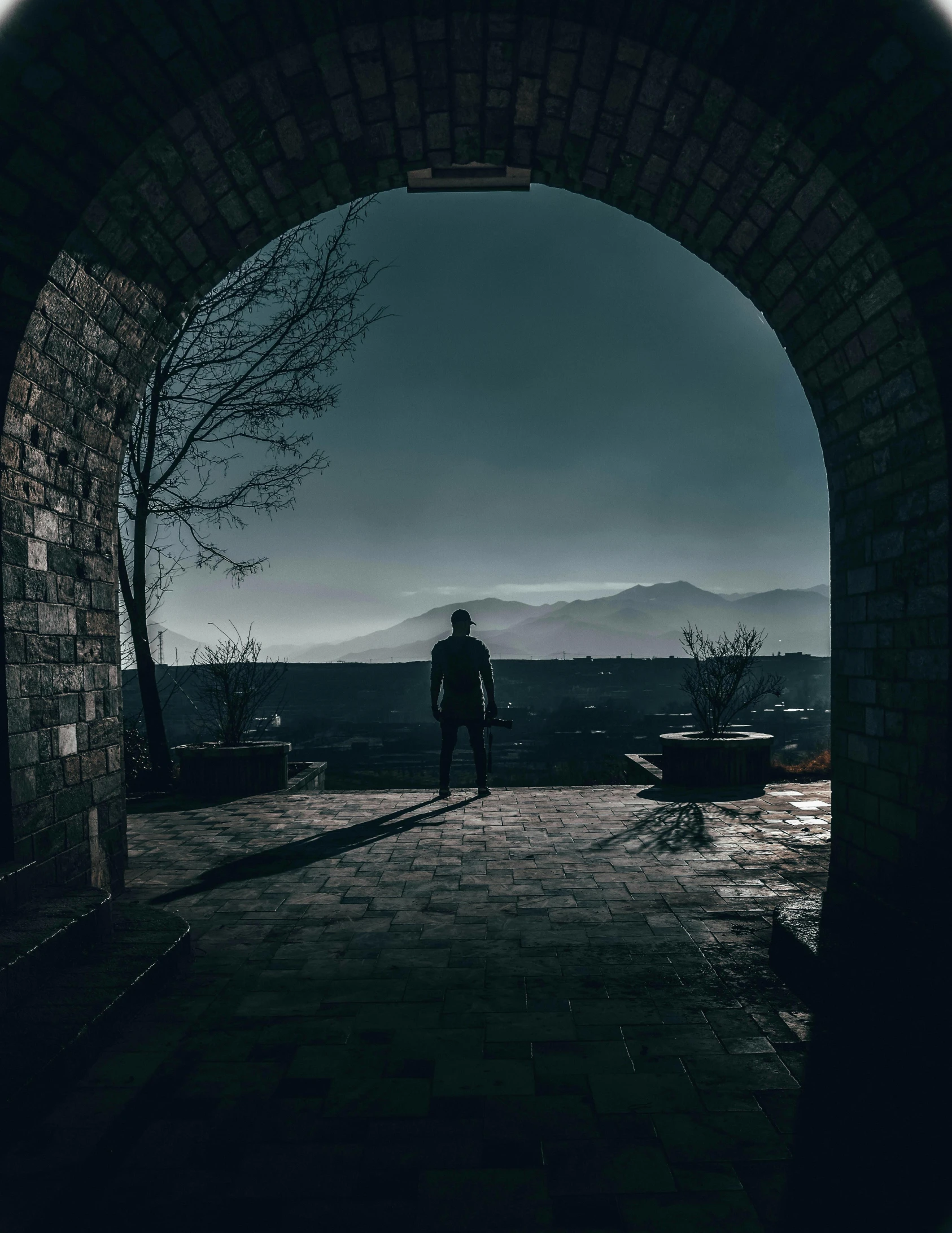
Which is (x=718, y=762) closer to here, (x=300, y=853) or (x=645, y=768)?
(x=645, y=768)

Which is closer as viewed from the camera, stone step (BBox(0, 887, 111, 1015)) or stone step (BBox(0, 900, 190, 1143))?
stone step (BBox(0, 900, 190, 1143))

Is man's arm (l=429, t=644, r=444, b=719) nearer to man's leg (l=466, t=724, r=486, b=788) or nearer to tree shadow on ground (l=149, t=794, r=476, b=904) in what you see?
man's leg (l=466, t=724, r=486, b=788)

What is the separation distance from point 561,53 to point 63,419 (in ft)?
10.8

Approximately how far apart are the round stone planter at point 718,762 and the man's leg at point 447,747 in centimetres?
252

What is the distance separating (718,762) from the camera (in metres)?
8.51

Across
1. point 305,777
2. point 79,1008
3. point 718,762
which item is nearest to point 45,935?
point 79,1008

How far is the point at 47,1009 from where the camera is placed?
2848 mm

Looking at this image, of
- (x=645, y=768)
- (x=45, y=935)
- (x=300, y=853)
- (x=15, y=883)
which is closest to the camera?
(x=45, y=935)

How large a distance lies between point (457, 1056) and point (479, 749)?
17.6 ft

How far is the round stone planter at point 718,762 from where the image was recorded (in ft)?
27.8

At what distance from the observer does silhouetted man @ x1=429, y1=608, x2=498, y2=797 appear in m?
7.90

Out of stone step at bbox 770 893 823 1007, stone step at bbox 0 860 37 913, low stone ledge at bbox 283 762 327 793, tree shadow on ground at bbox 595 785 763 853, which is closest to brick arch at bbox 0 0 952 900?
stone step at bbox 0 860 37 913

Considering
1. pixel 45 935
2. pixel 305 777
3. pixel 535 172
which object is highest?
pixel 535 172

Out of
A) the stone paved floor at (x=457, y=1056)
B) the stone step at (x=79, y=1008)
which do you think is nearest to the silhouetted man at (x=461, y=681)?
the stone paved floor at (x=457, y=1056)
